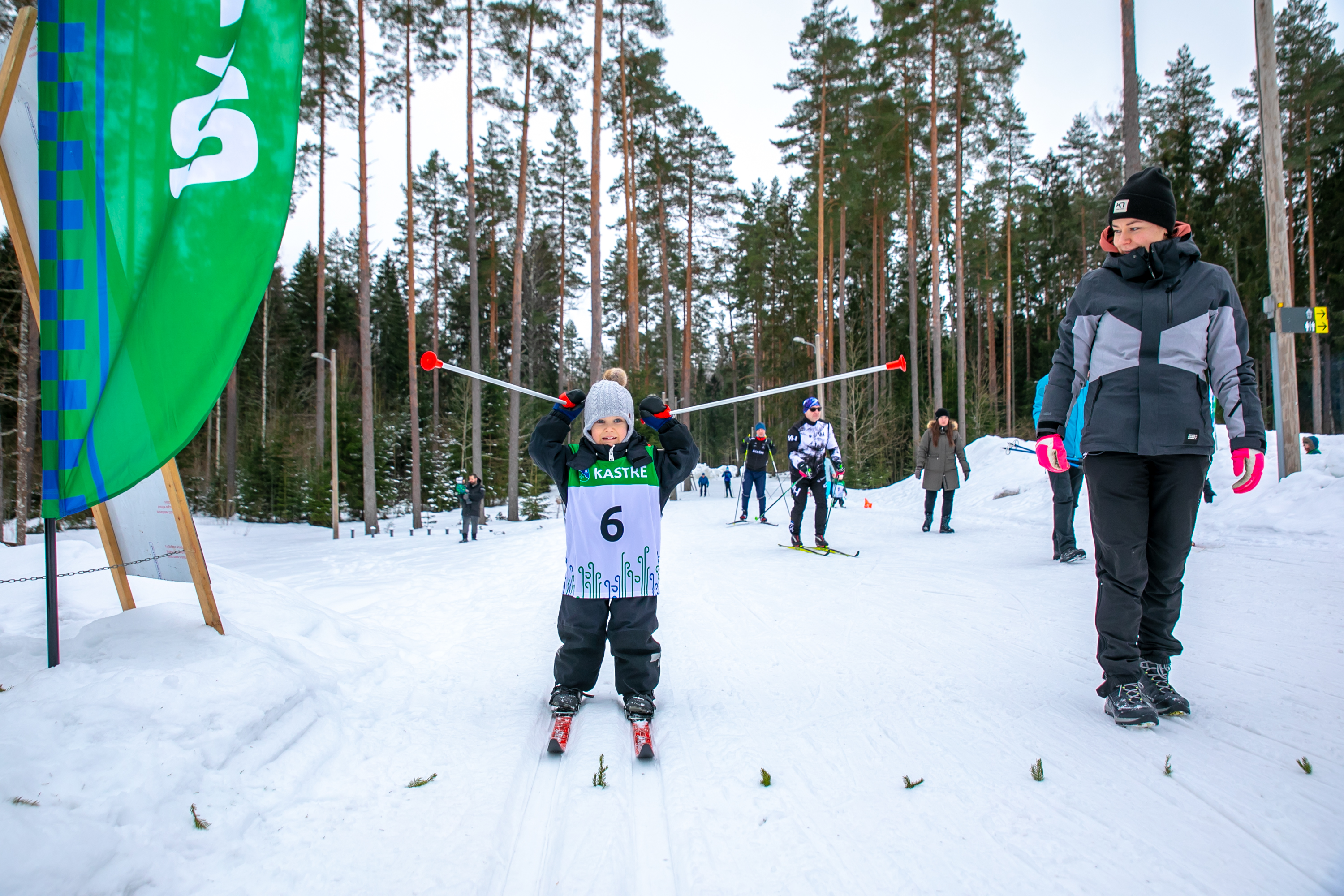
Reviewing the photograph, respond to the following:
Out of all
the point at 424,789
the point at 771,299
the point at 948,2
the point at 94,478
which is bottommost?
the point at 424,789

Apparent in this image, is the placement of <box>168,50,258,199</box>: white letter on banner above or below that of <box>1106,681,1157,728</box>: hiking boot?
above

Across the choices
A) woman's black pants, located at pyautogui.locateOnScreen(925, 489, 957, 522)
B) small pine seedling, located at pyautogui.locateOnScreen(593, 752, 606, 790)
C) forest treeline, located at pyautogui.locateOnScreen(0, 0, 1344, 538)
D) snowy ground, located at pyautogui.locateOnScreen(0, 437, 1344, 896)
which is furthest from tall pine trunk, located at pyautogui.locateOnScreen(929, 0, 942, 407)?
small pine seedling, located at pyautogui.locateOnScreen(593, 752, 606, 790)

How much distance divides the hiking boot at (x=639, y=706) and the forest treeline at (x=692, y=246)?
1362cm

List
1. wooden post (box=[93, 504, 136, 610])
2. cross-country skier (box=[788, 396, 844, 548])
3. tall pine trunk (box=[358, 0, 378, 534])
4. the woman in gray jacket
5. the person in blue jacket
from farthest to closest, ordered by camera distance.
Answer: tall pine trunk (box=[358, 0, 378, 534]), the woman in gray jacket, cross-country skier (box=[788, 396, 844, 548]), the person in blue jacket, wooden post (box=[93, 504, 136, 610])

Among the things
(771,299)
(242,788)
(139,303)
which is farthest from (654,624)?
(771,299)

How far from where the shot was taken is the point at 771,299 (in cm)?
3925

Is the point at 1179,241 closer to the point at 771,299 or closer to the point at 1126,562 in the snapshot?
the point at 1126,562

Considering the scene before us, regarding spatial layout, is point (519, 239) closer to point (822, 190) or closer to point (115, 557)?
point (822, 190)

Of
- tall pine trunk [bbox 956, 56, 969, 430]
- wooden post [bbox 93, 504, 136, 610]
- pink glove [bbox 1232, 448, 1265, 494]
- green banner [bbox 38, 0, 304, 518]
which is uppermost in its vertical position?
tall pine trunk [bbox 956, 56, 969, 430]

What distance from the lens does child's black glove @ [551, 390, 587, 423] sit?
323cm

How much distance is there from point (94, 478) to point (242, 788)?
124cm

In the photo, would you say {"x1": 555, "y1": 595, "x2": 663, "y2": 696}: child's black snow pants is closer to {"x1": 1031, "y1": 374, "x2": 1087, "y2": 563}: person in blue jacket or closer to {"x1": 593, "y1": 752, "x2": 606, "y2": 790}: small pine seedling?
{"x1": 593, "y1": 752, "x2": 606, "y2": 790}: small pine seedling

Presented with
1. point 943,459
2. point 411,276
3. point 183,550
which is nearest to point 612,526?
point 183,550

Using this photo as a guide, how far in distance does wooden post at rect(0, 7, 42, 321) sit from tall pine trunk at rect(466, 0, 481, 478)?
1463 centimetres
